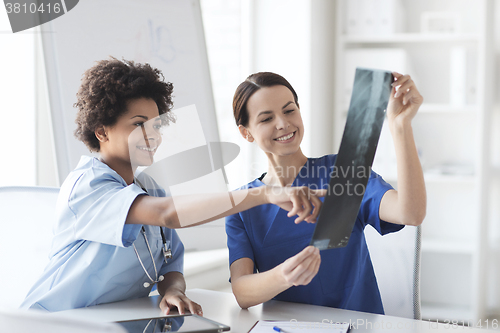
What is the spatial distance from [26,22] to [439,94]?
2.18m

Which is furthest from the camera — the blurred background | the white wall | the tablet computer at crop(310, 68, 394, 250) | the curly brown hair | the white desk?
the blurred background

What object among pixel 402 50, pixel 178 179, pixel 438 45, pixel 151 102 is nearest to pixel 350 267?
pixel 178 179

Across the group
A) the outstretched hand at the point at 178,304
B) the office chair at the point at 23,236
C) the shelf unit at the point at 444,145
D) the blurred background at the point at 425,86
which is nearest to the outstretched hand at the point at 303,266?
the outstretched hand at the point at 178,304

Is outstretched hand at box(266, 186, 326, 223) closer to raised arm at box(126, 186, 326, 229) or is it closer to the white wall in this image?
A: raised arm at box(126, 186, 326, 229)

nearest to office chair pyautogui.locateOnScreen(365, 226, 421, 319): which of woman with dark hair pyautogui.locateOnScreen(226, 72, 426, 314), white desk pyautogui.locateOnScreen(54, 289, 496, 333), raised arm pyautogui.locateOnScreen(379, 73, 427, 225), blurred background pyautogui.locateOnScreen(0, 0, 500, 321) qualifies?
woman with dark hair pyautogui.locateOnScreen(226, 72, 426, 314)

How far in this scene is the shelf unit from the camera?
248 centimetres

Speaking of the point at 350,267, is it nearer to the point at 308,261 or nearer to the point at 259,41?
the point at 308,261

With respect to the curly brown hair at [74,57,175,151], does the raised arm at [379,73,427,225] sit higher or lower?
lower

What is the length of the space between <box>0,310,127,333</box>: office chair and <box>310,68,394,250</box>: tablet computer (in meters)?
0.41

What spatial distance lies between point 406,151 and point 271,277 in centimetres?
40

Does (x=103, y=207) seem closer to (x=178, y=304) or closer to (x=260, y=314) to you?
(x=178, y=304)

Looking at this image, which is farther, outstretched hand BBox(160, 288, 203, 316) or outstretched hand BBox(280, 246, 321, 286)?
outstretched hand BBox(160, 288, 203, 316)

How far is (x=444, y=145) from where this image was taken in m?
2.74

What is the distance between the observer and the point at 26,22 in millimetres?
1661
